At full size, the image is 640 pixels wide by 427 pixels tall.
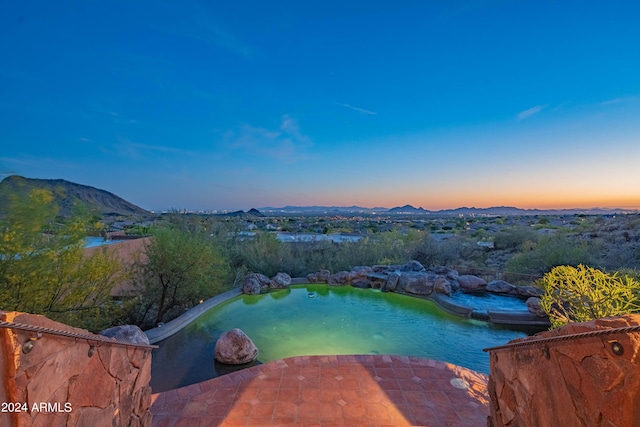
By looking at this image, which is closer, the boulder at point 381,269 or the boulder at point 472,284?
the boulder at point 472,284

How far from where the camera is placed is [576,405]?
1374 mm

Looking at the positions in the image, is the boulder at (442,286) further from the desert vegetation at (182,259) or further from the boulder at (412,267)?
the desert vegetation at (182,259)

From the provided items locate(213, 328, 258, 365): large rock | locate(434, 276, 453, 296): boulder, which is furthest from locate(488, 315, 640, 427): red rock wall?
locate(434, 276, 453, 296): boulder

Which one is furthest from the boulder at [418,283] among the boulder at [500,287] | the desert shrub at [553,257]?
the desert shrub at [553,257]

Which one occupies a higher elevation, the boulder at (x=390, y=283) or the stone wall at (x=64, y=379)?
the stone wall at (x=64, y=379)

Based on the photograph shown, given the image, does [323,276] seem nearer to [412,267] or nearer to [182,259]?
[412,267]

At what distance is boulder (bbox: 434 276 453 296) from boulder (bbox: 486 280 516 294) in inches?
55.1

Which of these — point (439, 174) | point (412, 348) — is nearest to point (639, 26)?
point (412, 348)

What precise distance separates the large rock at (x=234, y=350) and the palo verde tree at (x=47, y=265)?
2.33m

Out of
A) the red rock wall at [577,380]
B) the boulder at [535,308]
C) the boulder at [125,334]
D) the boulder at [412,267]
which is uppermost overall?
the red rock wall at [577,380]

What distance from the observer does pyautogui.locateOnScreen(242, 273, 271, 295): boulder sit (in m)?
8.65

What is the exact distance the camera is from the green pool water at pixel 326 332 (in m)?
4.97

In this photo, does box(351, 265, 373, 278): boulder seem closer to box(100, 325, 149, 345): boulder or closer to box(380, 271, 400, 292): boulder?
box(380, 271, 400, 292): boulder

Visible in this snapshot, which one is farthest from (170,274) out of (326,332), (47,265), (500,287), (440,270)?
(500,287)
